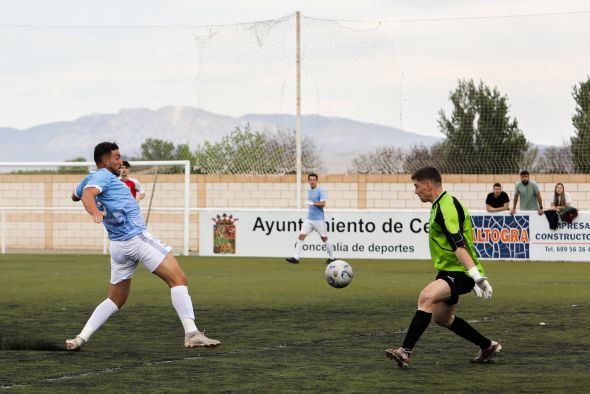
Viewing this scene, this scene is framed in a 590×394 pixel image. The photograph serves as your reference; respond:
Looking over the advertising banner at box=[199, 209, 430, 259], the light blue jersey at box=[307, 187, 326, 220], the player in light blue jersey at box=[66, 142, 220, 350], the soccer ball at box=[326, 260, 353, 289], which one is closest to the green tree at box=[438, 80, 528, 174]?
the advertising banner at box=[199, 209, 430, 259]

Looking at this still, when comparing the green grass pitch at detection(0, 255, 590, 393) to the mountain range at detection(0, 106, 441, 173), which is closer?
the green grass pitch at detection(0, 255, 590, 393)

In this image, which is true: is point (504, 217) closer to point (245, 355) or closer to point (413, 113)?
point (413, 113)

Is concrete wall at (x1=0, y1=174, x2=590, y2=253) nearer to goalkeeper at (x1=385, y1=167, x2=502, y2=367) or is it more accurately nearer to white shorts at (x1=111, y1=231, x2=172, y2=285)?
white shorts at (x1=111, y1=231, x2=172, y2=285)

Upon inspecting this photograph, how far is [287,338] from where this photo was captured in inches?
460

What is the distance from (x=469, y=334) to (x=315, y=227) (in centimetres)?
1637

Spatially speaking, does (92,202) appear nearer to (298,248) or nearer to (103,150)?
(103,150)

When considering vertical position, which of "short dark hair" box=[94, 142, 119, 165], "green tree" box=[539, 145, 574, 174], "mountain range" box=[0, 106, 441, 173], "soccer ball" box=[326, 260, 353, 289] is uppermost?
"mountain range" box=[0, 106, 441, 173]

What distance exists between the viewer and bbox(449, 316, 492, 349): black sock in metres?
9.82

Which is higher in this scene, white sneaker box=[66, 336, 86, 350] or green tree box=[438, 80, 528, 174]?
green tree box=[438, 80, 528, 174]

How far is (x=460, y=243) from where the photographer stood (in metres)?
9.41

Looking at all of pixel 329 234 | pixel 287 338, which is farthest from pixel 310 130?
pixel 287 338

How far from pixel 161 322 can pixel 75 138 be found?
134ft

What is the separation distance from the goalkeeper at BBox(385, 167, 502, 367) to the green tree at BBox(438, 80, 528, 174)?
23.7 m

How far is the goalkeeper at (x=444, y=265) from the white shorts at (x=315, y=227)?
16.3 metres
